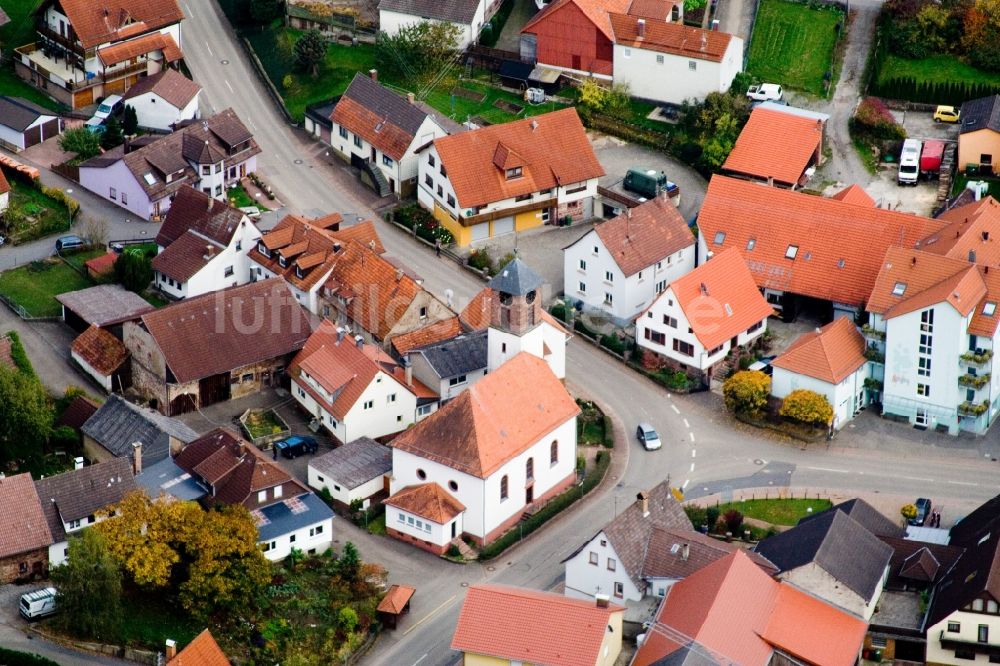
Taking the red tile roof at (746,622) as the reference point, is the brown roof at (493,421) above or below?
above

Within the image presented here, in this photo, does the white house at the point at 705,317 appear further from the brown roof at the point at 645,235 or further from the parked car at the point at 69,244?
the parked car at the point at 69,244

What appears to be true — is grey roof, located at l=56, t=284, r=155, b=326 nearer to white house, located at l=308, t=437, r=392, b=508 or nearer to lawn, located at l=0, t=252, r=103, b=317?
lawn, located at l=0, t=252, r=103, b=317

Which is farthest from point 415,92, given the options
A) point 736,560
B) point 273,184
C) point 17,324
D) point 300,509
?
point 736,560

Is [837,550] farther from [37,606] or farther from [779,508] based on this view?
[37,606]

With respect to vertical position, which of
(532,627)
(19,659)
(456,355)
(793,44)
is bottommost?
(19,659)

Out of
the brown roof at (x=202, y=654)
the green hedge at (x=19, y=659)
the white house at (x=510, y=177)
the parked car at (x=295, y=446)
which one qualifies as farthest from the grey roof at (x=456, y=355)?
the green hedge at (x=19, y=659)

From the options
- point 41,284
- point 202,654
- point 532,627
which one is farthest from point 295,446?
point 532,627
